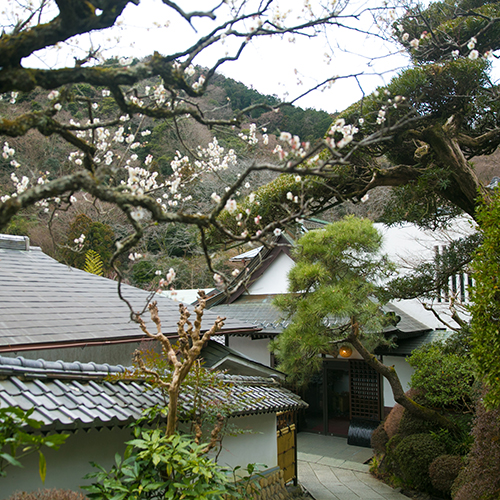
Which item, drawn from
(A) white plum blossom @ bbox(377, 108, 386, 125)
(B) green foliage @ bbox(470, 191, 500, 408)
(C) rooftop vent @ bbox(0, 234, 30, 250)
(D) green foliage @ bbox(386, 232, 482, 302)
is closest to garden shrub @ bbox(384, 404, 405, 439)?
(D) green foliage @ bbox(386, 232, 482, 302)

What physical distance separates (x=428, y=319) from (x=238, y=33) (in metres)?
11.0

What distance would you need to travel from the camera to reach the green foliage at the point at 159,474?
3734 mm

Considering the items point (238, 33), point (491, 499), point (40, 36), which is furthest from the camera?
point (491, 499)

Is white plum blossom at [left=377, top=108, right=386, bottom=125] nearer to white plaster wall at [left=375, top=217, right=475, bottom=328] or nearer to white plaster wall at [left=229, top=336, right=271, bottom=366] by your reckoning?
white plaster wall at [left=375, top=217, right=475, bottom=328]

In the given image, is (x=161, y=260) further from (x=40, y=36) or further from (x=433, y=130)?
(x=40, y=36)

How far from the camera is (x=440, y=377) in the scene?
789 cm

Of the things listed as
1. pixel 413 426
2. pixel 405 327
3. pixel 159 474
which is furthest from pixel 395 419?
pixel 159 474

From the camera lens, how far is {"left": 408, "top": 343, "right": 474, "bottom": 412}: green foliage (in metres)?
7.65

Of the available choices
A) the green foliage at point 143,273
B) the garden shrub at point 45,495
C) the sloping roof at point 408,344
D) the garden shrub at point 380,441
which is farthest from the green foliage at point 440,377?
the green foliage at point 143,273

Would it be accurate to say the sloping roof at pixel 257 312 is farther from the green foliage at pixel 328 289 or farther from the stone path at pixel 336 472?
the green foliage at pixel 328 289

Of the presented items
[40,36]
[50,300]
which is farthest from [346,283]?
[40,36]

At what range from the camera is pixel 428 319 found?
12266 mm

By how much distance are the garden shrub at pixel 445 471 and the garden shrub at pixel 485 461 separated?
198 centimetres

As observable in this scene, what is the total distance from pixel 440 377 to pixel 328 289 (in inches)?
112
